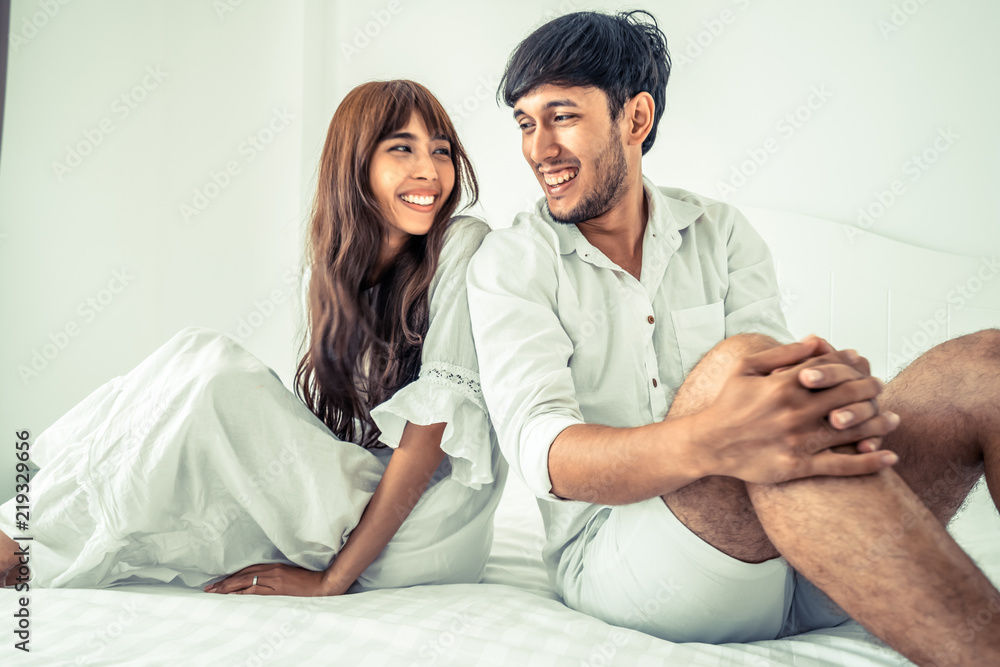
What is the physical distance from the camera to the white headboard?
64.2 inches

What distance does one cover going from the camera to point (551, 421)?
0.77 m

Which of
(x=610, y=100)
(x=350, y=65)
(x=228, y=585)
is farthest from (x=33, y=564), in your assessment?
(x=350, y=65)

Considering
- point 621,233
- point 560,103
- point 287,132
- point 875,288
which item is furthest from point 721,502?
point 287,132

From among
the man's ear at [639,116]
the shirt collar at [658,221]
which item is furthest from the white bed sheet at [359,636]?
the man's ear at [639,116]

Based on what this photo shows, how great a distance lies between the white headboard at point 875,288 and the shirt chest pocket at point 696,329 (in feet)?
2.77

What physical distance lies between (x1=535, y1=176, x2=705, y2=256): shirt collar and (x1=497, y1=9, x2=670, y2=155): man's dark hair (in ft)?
0.49

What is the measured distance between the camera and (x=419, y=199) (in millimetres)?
1149

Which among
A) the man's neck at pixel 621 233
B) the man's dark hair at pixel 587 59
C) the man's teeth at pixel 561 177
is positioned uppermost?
the man's dark hair at pixel 587 59

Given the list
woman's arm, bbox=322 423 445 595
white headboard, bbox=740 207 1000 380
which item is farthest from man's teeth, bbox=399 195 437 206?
white headboard, bbox=740 207 1000 380

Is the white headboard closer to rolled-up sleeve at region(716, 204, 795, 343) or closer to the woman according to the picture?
rolled-up sleeve at region(716, 204, 795, 343)

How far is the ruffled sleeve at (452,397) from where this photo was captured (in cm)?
91

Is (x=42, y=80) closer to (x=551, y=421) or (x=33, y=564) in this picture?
(x=33, y=564)

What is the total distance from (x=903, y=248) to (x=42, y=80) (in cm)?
217

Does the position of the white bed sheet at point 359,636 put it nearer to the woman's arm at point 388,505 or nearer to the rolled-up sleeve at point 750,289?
the woman's arm at point 388,505
